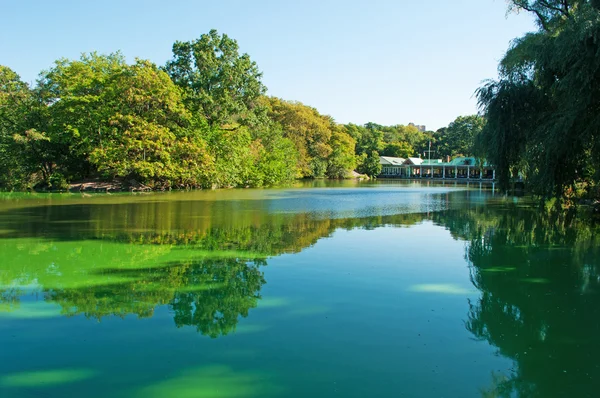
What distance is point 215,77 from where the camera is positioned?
32875 millimetres

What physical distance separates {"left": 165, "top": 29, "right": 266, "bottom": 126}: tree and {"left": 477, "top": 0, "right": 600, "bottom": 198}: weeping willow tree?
22.4m

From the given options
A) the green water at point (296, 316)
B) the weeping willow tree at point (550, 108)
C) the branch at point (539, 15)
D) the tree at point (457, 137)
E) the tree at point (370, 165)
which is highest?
the tree at point (457, 137)

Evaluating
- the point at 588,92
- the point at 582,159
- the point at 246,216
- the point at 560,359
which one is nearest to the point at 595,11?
the point at 588,92

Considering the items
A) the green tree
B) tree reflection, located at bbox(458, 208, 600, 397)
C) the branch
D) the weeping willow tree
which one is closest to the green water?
tree reflection, located at bbox(458, 208, 600, 397)

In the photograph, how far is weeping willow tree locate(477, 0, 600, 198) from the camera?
9.88 metres

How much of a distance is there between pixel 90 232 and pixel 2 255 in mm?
2966

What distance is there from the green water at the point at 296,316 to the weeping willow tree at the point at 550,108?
80.8 inches

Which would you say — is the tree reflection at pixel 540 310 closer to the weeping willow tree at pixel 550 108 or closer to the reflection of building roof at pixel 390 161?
the weeping willow tree at pixel 550 108

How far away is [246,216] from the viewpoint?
Answer: 52.0 ft

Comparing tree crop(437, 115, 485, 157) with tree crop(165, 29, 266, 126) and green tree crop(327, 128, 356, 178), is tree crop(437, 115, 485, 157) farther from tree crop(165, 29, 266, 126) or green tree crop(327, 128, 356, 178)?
tree crop(165, 29, 266, 126)

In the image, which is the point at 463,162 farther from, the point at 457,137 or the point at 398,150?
the point at 398,150

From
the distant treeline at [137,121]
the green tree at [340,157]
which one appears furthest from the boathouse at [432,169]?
the distant treeline at [137,121]

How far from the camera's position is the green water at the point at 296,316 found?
3797 mm

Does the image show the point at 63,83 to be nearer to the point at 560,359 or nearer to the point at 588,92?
the point at 588,92
